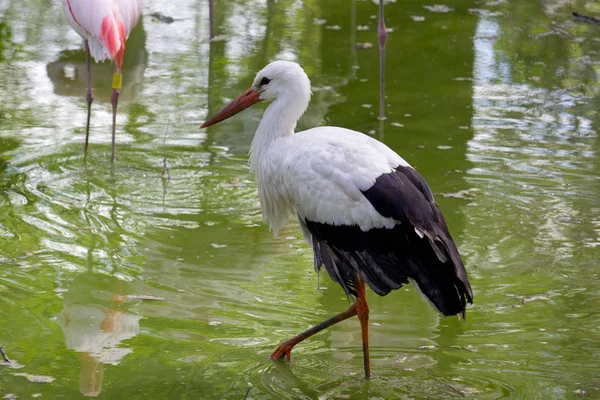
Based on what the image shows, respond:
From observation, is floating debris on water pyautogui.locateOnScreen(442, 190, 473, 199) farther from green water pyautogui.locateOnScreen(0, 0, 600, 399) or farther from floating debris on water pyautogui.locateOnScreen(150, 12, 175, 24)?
floating debris on water pyautogui.locateOnScreen(150, 12, 175, 24)

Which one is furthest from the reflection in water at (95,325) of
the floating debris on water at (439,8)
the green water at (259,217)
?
the floating debris on water at (439,8)

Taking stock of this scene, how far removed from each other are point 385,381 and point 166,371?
0.98 m

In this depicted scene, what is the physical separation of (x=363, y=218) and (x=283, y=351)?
0.77 m

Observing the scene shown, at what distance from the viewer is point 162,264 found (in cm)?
539

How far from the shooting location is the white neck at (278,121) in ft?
15.2

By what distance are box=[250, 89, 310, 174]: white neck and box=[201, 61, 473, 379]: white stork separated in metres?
0.09

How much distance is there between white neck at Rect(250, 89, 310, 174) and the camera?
4637 millimetres

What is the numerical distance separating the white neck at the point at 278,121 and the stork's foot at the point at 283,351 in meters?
0.89

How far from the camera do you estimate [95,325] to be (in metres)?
4.71

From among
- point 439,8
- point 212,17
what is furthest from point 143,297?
point 439,8

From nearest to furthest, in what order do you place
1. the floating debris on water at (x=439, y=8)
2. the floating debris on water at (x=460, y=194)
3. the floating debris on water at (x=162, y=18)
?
the floating debris on water at (x=460, y=194), the floating debris on water at (x=162, y=18), the floating debris on water at (x=439, y=8)

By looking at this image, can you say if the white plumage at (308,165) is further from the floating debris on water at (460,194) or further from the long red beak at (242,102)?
the floating debris on water at (460,194)

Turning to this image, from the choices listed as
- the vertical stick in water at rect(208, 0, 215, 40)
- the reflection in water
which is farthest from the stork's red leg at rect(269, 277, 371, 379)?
the vertical stick in water at rect(208, 0, 215, 40)

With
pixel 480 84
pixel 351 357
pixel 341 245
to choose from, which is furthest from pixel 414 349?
pixel 480 84
